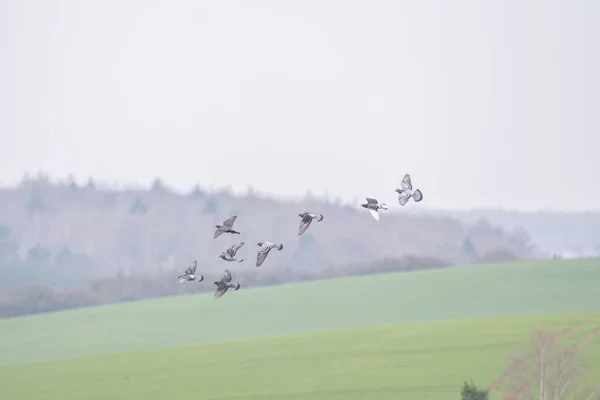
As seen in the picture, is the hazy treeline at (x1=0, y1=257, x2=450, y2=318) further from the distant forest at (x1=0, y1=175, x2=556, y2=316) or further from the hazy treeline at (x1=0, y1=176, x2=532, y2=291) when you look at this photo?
the hazy treeline at (x1=0, y1=176, x2=532, y2=291)

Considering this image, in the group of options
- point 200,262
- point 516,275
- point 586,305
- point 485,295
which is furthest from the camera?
point 200,262

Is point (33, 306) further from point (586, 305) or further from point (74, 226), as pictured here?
point (586, 305)

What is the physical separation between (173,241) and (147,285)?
12.8 m

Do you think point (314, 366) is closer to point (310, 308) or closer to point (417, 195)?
point (310, 308)

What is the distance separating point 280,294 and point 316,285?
2.42 metres

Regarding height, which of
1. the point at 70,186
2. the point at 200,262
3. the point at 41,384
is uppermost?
the point at 70,186

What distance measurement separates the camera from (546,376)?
24.9 m

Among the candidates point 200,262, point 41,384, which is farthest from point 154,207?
point 41,384

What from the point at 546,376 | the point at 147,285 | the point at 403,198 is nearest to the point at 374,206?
the point at 403,198

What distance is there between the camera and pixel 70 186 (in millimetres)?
75000

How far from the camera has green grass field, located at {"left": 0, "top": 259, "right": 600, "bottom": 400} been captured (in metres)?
33.2

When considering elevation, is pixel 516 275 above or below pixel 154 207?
below

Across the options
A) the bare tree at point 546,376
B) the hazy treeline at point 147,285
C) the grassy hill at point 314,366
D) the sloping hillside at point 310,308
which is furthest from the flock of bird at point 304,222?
the hazy treeline at point 147,285

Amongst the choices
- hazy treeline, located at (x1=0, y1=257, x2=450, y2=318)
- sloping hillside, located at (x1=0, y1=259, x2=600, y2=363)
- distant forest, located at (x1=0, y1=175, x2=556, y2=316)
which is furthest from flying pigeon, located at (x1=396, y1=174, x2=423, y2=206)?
distant forest, located at (x1=0, y1=175, x2=556, y2=316)
